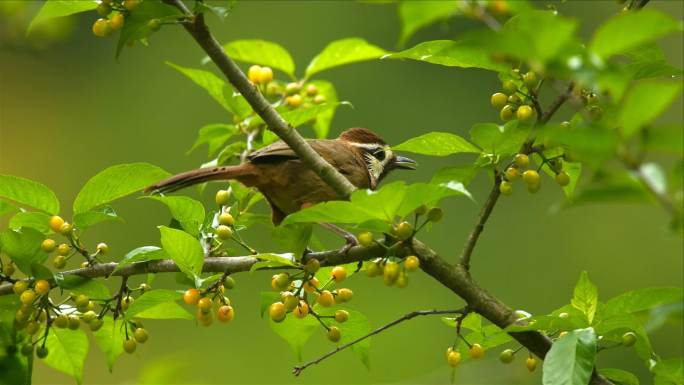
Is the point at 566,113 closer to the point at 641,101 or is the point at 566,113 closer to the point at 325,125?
the point at 325,125

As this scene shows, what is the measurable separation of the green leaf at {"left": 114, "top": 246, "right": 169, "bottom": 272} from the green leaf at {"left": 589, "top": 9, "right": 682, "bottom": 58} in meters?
1.71

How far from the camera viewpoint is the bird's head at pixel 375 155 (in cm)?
571

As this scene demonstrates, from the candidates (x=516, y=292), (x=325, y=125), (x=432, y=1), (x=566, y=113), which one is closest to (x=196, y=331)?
(x=516, y=292)

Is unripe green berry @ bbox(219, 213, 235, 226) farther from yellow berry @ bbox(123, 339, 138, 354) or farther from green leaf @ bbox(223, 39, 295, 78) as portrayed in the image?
green leaf @ bbox(223, 39, 295, 78)

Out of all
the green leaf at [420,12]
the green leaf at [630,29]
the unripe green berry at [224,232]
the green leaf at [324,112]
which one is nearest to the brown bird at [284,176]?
the green leaf at [324,112]

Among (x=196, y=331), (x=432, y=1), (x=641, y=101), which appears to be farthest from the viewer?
(x=196, y=331)

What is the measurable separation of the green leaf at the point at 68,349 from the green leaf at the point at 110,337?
6 cm

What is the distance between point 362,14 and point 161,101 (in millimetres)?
3228

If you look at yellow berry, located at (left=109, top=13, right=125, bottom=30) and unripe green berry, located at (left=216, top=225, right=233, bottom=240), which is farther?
unripe green berry, located at (left=216, top=225, right=233, bottom=240)

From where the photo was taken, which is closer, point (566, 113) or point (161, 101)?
point (566, 113)

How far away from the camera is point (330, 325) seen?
344 cm

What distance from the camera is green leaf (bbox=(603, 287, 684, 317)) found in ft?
9.41

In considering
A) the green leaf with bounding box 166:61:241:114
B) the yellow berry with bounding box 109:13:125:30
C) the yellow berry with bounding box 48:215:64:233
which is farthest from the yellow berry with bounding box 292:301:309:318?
the green leaf with bounding box 166:61:241:114

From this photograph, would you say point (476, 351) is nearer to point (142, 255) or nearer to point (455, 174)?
point (455, 174)
